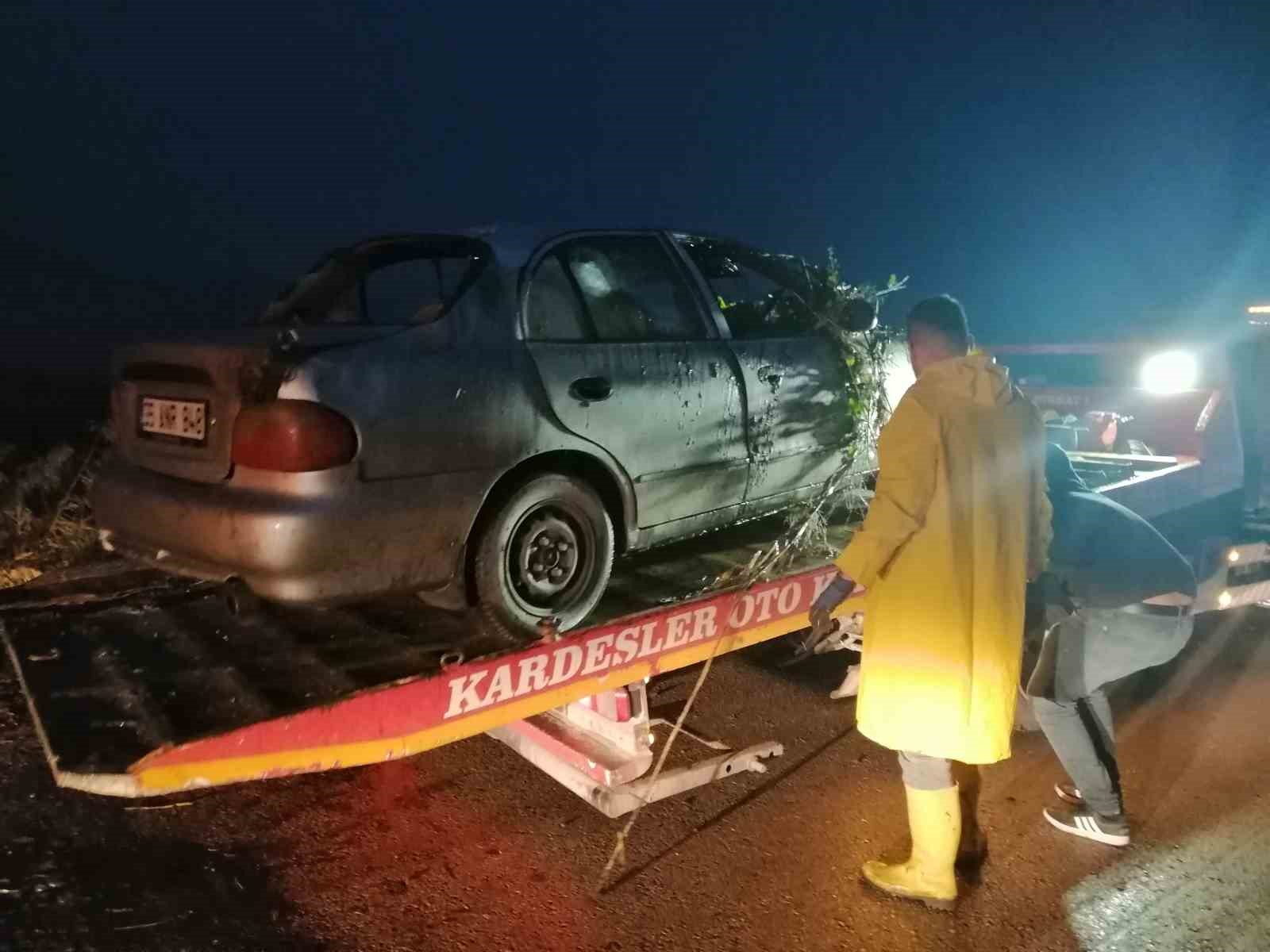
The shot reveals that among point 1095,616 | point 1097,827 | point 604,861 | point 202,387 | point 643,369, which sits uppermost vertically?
point 643,369

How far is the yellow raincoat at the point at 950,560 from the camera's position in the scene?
8.48 ft

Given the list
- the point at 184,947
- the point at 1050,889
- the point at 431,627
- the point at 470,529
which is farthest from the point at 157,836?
the point at 1050,889

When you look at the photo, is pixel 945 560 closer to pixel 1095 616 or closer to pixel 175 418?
pixel 1095 616

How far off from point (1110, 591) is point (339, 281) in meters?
3.03

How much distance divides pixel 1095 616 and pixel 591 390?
6.35ft

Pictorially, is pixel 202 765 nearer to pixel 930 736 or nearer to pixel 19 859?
pixel 19 859

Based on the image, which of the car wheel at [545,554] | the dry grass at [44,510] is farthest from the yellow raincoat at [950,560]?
the dry grass at [44,510]

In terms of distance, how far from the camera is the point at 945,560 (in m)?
2.61

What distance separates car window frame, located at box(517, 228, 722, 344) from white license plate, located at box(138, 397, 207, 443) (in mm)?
1050

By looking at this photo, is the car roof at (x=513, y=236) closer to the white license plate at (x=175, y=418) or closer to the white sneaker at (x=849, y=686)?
the white license plate at (x=175, y=418)

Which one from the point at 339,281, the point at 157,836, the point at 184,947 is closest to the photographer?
the point at 184,947

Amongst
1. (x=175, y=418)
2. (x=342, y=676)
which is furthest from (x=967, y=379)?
(x=175, y=418)

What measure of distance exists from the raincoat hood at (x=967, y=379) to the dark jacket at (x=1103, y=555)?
58cm

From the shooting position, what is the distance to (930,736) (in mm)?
2693
